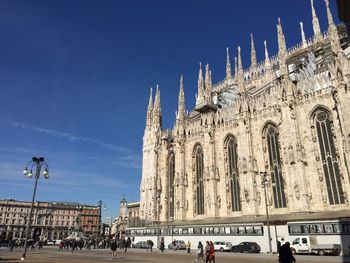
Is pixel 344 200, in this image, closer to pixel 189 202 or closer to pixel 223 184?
pixel 223 184

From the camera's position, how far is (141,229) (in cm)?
5172

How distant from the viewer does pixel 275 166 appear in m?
39.2

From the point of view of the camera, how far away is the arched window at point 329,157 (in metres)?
32.8

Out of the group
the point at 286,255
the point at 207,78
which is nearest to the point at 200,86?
the point at 207,78

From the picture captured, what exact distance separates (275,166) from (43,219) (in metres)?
94.5

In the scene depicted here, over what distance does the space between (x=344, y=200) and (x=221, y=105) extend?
94.1 feet

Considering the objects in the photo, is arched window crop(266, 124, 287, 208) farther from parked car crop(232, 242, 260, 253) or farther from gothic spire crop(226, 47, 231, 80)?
gothic spire crop(226, 47, 231, 80)

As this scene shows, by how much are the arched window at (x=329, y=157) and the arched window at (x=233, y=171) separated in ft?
41.5

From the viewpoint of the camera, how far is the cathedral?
33469 millimetres

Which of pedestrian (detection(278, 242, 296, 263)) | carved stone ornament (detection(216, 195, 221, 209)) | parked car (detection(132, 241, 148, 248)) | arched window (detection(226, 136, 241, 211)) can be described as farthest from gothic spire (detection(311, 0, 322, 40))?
pedestrian (detection(278, 242, 296, 263))

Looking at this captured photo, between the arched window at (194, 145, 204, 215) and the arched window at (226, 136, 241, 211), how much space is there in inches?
218

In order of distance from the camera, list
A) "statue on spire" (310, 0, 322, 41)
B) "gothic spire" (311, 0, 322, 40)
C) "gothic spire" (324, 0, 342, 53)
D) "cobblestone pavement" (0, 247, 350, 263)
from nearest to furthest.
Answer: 1. "cobblestone pavement" (0, 247, 350, 263)
2. "gothic spire" (324, 0, 342, 53)
3. "statue on spire" (310, 0, 322, 41)
4. "gothic spire" (311, 0, 322, 40)

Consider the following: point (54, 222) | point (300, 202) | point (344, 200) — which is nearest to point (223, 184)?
point (300, 202)

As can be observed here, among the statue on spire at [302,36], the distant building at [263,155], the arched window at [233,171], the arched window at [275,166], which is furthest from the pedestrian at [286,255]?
the statue on spire at [302,36]
